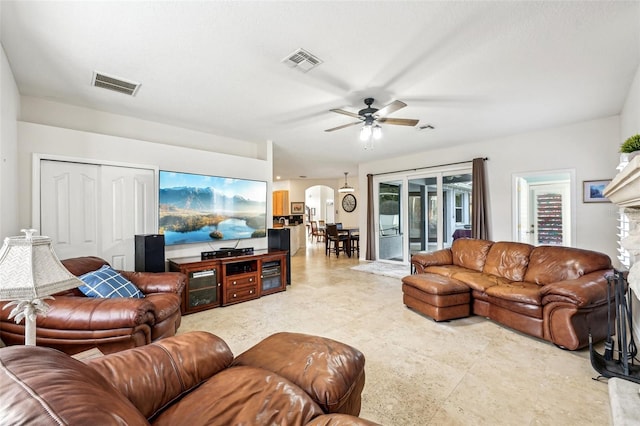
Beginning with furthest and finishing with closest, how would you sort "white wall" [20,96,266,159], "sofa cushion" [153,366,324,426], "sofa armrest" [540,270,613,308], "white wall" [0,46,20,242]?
"white wall" [20,96,266,159] < "sofa armrest" [540,270,613,308] < "white wall" [0,46,20,242] < "sofa cushion" [153,366,324,426]

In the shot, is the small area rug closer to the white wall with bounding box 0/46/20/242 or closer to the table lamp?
the table lamp

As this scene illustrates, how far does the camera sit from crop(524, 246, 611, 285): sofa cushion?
2973 mm

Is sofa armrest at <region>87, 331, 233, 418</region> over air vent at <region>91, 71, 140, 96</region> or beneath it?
beneath

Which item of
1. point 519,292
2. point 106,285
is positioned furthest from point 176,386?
point 519,292

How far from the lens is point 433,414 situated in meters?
1.76

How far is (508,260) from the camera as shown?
367 centimetres

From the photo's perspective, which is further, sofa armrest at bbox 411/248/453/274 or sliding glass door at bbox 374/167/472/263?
sliding glass door at bbox 374/167/472/263

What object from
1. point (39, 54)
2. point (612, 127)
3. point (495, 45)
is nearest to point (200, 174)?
point (39, 54)

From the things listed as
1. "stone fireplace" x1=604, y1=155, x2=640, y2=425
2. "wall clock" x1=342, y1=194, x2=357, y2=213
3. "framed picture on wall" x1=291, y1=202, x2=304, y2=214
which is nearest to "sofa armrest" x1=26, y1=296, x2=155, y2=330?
"stone fireplace" x1=604, y1=155, x2=640, y2=425

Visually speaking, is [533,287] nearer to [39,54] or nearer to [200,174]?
[200,174]

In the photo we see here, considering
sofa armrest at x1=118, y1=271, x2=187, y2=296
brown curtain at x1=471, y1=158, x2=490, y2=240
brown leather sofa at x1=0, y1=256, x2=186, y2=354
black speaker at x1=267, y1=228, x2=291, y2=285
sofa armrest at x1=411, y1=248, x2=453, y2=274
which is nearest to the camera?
brown leather sofa at x1=0, y1=256, x2=186, y2=354

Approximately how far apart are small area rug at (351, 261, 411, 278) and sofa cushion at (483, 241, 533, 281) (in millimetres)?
1915

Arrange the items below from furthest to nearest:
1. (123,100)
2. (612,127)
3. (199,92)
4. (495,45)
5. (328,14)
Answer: (612,127)
(123,100)
(199,92)
(495,45)
(328,14)

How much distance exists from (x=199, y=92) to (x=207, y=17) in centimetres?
126
